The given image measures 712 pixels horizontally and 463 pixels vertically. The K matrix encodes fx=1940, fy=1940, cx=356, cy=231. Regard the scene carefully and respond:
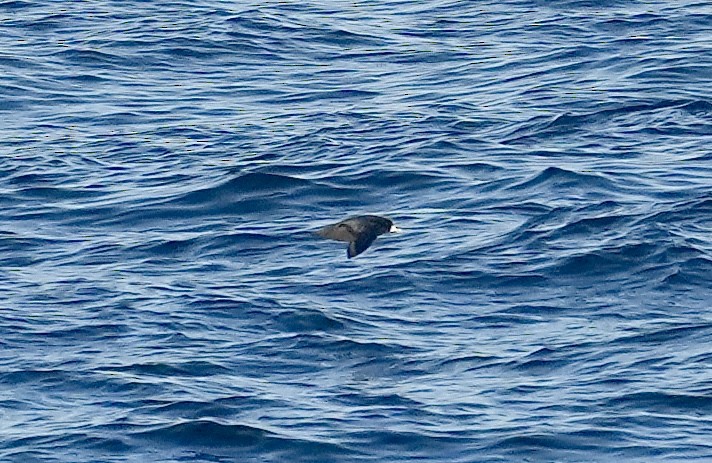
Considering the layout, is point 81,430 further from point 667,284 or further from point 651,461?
point 667,284

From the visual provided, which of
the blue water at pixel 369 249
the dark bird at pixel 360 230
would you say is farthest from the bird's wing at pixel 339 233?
the blue water at pixel 369 249

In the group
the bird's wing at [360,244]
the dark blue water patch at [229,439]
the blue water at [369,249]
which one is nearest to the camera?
the dark blue water patch at [229,439]

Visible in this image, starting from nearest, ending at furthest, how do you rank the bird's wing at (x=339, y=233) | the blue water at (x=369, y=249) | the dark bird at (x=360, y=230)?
A: the blue water at (x=369, y=249)
the dark bird at (x=360, y=230)
the bird's wing at (x=339, y=233)

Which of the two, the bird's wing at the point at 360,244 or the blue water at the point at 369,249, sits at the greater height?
the bird's wing at the point at 360,244

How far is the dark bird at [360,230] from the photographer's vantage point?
1560cm

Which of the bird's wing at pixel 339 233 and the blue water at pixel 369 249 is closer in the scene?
the blue water at pixel 369 249

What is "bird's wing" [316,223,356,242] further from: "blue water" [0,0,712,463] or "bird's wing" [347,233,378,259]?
"blue water" [0,0,712,463]

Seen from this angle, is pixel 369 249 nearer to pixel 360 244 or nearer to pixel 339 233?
pixel 339 233

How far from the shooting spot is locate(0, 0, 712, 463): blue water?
13984 mm

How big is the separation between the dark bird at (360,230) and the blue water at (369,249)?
1.97 ft

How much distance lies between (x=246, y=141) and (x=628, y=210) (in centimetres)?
456

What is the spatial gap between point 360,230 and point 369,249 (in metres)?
1.80

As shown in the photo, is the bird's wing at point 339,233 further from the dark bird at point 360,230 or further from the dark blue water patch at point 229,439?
the dark blue water patch at point 229,439

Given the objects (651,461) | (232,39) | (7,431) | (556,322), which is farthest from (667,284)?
(232,39)
